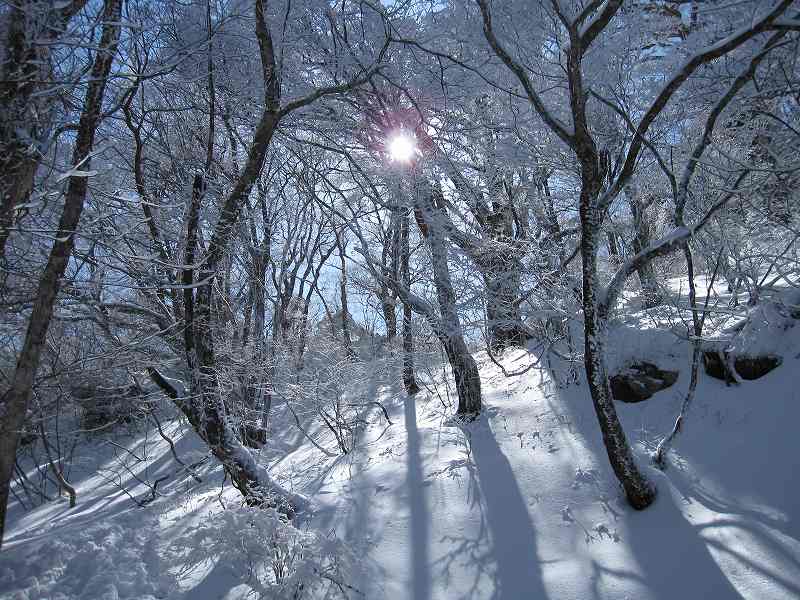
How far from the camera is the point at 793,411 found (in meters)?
4.86

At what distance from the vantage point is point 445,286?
7.05m

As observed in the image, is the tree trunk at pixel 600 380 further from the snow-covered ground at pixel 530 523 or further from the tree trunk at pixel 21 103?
the tree trunk at pixel 21 103

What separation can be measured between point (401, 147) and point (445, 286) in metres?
2.12

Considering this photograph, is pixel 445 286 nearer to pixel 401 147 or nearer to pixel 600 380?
pixel 401 147

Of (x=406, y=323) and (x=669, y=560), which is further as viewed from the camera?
(x=406, y=323)

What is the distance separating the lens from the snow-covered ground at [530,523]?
356 centimetres

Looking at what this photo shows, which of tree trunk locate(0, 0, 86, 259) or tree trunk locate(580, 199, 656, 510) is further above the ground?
tree trunk locate(0, 0, 86, 259)

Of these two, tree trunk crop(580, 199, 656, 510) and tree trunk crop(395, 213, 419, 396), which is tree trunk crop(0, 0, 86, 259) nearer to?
tree trunk crop(580, 199, 656, 510)

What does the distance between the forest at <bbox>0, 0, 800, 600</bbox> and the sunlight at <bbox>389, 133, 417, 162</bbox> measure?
0.03 m

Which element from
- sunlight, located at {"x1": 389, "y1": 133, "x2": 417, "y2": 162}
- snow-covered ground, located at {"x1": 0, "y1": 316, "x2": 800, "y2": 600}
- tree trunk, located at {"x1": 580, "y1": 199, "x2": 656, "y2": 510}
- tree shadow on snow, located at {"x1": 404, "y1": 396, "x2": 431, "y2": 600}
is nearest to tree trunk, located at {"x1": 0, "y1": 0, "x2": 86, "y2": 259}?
snow-covered ground, located at {"x1": 0, "y1": 316, "x2": 800, "y2": 600}

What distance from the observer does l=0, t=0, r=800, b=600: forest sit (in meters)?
3.47

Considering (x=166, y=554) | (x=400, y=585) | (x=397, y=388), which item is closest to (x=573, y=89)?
(x=400, y=585)

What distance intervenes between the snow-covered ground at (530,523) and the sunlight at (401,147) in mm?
3936

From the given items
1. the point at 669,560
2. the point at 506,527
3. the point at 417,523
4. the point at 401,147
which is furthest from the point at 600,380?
the point at 401,147
